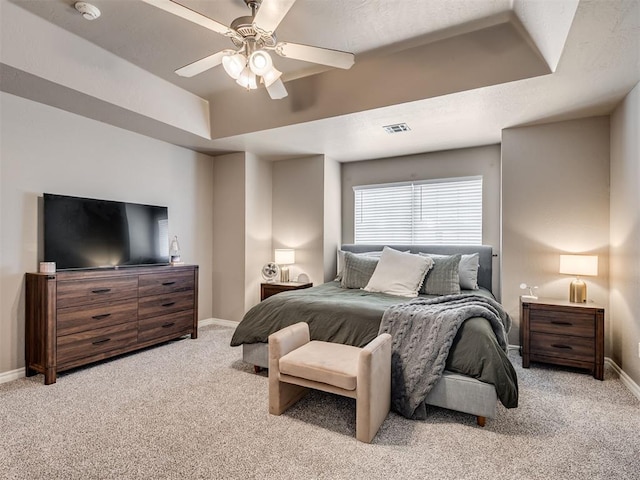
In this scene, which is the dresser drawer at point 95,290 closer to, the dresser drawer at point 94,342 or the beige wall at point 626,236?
the dresser drawer at point 94,342

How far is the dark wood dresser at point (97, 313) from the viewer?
280 cm

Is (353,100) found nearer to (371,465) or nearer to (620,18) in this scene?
(620,18)

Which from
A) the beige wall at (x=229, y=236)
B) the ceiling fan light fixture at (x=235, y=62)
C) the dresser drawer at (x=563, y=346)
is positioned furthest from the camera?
the beige wall at (x=229, y=236)

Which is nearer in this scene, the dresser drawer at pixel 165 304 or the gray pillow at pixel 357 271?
the dresser drawer at pixel 165 304

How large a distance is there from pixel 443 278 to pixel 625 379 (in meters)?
1.63

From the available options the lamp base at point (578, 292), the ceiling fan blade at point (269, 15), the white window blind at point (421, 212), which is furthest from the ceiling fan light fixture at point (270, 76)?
the lamp base at point (578, 292)

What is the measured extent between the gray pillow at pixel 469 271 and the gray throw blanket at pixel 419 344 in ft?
4.07

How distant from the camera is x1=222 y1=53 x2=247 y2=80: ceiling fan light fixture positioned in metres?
2.16

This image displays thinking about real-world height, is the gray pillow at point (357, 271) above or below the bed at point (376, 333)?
above

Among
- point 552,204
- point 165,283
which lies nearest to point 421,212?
point 552,204

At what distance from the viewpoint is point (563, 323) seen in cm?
303

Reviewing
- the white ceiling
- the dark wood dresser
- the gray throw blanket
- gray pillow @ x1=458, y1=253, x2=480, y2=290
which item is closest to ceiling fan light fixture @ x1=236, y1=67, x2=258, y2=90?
the white ceiling

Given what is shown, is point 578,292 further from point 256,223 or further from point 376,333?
point 256,223

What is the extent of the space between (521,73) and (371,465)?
2841mm
